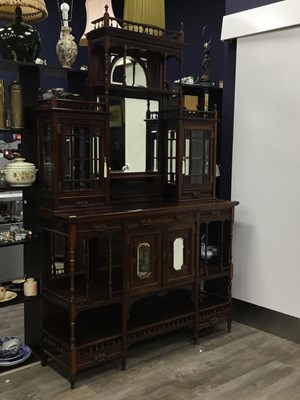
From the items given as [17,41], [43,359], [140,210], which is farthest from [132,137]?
[43,359]

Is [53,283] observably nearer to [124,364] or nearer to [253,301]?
[124,364]

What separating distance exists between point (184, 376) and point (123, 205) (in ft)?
3.67

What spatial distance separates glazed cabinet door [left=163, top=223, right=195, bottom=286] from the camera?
2973 mm

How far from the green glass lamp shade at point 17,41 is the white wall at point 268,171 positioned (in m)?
1.60

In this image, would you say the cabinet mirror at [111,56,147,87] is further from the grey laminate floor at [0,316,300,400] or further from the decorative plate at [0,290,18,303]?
the grey laminate floor at [0,316,300,400]

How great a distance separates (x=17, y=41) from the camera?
2.66m

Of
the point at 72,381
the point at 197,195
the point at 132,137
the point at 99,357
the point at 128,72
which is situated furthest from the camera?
the point at 197,195

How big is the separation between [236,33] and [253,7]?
211mm

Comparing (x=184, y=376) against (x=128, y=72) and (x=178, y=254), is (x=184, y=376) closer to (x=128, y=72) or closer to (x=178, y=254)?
(x=178, y=254)

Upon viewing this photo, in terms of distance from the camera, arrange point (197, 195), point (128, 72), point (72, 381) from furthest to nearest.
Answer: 1. point (197, 195)
2. point (128, 72)
3. point (72, 381)

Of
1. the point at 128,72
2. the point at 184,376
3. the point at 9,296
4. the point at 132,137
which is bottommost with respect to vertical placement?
the point at 184,376

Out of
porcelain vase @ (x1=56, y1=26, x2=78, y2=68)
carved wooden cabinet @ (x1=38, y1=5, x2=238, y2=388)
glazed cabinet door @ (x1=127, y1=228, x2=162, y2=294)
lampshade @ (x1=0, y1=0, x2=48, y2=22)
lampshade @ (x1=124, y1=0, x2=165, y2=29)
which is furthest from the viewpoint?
lampshade @ (x1=124, y1=0, x2=165, y2=29)

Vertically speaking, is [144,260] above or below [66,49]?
below

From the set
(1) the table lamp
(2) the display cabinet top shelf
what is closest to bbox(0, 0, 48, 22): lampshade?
(1) the table lamp
